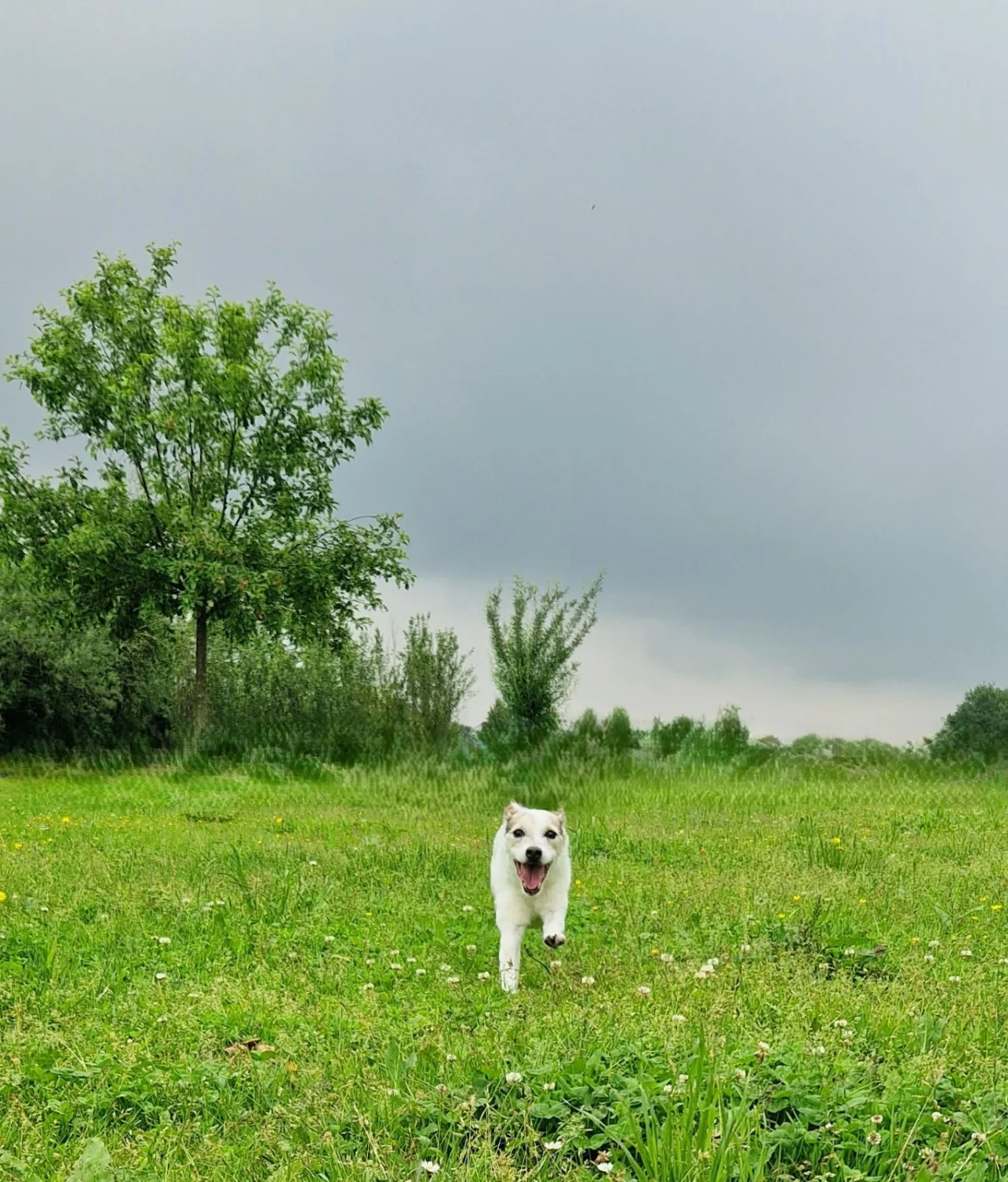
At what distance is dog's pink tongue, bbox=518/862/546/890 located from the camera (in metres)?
7.32

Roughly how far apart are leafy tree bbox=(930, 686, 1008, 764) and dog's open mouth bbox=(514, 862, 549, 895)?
60.1 feet

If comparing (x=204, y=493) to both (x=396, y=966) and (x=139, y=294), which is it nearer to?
(x=139, y=294)

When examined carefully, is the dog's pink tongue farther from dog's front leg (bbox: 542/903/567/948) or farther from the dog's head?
dog's front leg (bbox: 542/903/567/948)

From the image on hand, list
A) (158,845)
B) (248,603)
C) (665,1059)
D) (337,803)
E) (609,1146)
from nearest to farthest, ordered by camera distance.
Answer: (609,1146) → (665,1059) → (158,845) → (337,803) → (248,603)

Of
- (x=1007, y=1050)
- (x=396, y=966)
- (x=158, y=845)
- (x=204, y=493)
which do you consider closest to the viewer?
(x=1007, y=1050)

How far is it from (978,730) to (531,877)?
64.6 feet

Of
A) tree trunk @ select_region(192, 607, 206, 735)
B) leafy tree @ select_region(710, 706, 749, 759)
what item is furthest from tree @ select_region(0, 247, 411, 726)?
leafy tree @ select_region(710, 706, 749, 759)

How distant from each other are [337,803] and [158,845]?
6137mm

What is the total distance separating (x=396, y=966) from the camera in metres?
6.89

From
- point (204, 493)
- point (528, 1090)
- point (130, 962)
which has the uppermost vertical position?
point (204, 493)

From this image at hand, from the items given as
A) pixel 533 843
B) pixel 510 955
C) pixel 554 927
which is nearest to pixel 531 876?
pixel 533 843

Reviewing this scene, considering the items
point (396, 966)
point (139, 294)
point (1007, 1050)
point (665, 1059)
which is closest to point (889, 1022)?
point (1007, 1050)

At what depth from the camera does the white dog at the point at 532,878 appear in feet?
23.7

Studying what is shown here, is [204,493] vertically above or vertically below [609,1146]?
above
